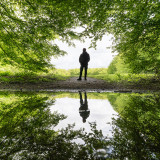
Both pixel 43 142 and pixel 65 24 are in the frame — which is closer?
pixel 43 142

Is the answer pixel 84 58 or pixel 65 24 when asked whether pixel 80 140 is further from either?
pixel 84 58

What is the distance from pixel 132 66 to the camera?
22.4 feet

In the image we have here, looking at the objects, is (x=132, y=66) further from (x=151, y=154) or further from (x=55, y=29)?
(x=151, y=154)

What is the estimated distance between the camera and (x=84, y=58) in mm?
9734

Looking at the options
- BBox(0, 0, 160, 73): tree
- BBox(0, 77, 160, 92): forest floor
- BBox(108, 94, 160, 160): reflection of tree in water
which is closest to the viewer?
BBox(108, 94, 160, 160): reflection of tree in water

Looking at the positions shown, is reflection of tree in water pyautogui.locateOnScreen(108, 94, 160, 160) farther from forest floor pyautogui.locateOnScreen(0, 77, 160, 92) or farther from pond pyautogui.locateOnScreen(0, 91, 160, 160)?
forest floor pyautogui.locateOnScreen(0, 77, 160, 92)

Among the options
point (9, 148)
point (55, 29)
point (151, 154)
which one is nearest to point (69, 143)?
point (9, 148)

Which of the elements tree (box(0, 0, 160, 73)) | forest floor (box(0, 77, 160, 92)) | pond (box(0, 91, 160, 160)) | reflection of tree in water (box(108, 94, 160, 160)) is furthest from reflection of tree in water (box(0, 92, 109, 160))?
forest floor (box(0, 77, 160, 92))

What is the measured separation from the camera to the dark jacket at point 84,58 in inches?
382

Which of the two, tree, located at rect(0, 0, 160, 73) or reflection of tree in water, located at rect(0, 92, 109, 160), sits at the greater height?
tree, located at rect(0, 0, 160, 73)

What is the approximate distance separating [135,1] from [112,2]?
100cm

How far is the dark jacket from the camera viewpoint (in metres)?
9.70

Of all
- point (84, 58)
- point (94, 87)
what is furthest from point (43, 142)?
point (84, 58)

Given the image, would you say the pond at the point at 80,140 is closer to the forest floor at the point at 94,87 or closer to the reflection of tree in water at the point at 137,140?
the reflection of tree in water at the point at 137,140
